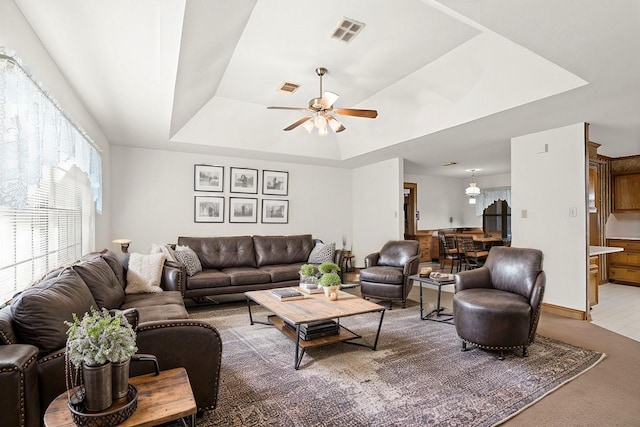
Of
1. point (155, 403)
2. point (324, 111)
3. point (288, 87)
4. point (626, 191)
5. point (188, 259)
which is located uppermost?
point (288, 87)

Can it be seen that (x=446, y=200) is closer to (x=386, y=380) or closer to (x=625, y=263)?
(x=625, y=263)

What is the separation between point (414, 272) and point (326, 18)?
342 centimetres

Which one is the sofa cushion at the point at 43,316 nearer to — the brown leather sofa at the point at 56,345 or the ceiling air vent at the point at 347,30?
the brown leather sofa at the point at 56,345

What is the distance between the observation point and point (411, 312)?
4.24 metres

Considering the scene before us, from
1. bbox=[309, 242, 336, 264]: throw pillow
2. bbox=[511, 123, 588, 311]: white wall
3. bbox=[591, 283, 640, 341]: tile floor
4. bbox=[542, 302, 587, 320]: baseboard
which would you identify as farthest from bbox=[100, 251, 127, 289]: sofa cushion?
bbox=[591, 283, 640, 341]: tile floor

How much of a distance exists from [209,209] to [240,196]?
1.94 feet

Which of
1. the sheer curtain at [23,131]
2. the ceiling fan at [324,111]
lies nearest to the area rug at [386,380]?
the sheer curtain at [23,131]

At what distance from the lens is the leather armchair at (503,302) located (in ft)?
9.21

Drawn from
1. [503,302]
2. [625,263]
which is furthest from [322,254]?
[625,263]

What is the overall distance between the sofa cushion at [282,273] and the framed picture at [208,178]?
5.79 feet

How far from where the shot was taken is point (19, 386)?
1.35 m

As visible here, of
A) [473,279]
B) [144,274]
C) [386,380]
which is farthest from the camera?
[144,274]

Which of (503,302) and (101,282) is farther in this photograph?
(503,302)

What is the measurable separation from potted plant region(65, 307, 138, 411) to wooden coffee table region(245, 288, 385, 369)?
1.40 metres
